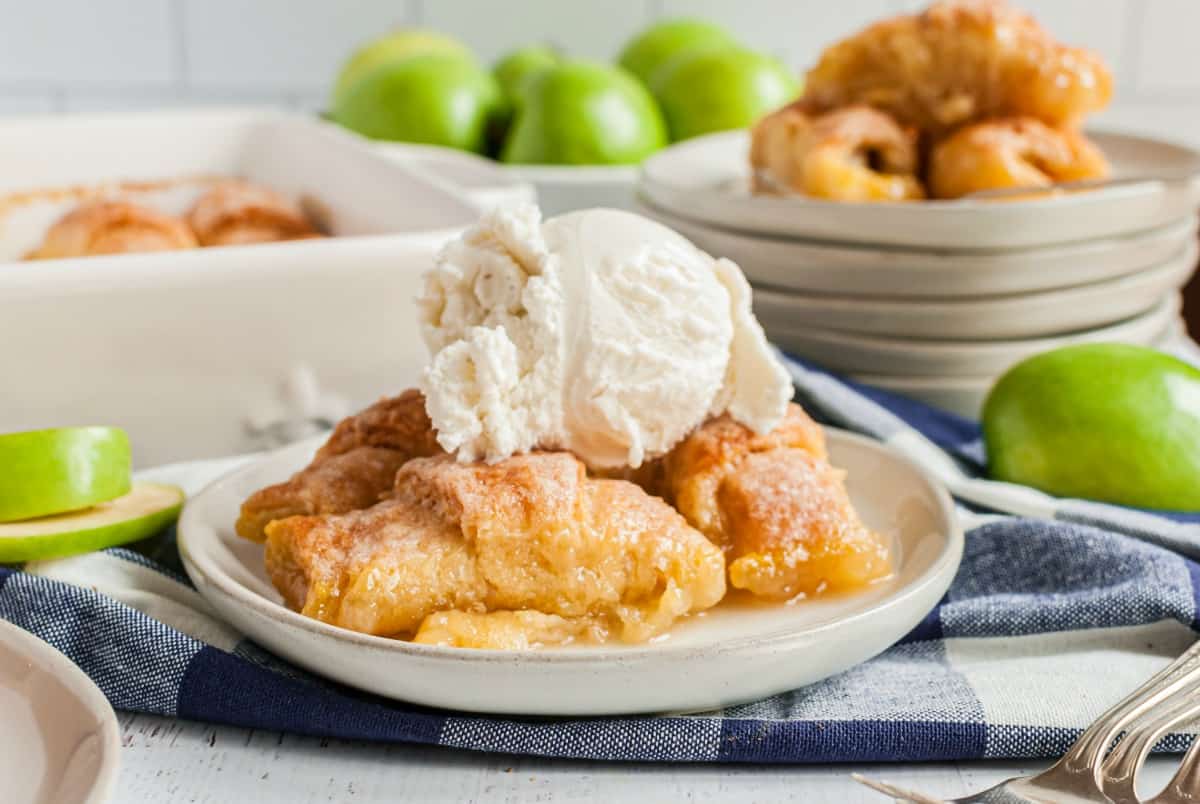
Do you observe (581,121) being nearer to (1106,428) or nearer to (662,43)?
(662,43)

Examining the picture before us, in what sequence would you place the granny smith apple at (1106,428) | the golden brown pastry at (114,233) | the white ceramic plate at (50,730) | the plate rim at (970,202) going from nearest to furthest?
the white ceramic plate at (50,730), the granny smith apple at (1106,428), the plate rim at (970,202), the golden brown pastry at (114,233)

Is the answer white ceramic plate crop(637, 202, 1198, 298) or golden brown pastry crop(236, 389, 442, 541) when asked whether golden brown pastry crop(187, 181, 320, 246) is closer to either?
white ceramic plate crop(637, 202, 1198, 298)

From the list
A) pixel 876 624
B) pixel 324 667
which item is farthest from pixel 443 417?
pixel 876 624

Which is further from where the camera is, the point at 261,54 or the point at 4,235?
the point at 261,54

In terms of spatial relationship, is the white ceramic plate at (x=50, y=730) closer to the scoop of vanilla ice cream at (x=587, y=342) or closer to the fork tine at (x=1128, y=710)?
the scoop of vanilla ice cream at (x=587, y=342)

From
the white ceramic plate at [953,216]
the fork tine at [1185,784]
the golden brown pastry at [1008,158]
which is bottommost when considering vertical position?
the fork tine at [1185,784]

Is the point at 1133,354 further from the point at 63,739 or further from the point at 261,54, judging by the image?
the point at 261,54

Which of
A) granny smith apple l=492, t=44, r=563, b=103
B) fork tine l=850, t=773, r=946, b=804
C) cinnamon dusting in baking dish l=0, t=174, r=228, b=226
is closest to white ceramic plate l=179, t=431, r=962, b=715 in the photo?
fork tine l=850, t=773, r=946, b=804

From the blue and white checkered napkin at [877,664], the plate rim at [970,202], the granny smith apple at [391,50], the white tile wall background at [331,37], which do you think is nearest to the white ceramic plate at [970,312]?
the plate rim at [970,202]
